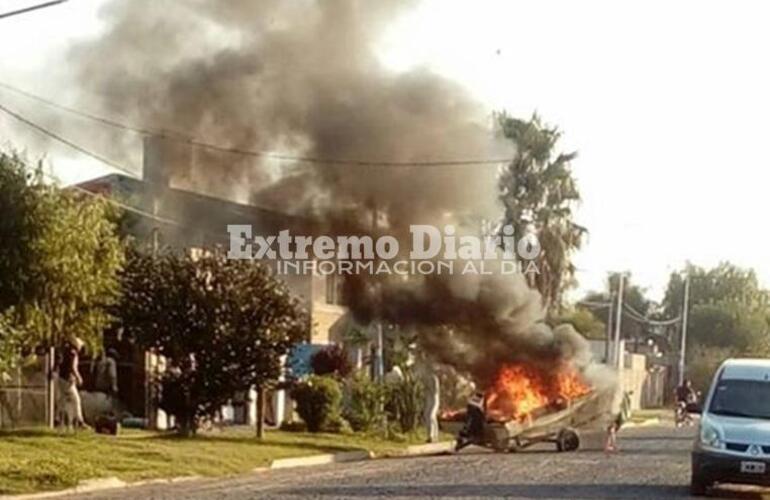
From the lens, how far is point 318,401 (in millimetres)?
32031

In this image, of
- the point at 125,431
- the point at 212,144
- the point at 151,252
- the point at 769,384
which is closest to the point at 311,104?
the point at 212,144

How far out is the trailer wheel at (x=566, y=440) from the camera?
31453 millimetres

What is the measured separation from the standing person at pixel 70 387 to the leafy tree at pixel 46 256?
0.70 m

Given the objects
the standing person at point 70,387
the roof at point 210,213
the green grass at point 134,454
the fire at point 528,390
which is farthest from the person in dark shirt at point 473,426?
the standing person at point 70,387

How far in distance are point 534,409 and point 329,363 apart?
259 inches

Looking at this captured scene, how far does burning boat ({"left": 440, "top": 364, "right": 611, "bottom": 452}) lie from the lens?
30.9 metres

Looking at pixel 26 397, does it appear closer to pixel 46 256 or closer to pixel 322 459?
pixel 46 256

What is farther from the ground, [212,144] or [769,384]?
[212,144]

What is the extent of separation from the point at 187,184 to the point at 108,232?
4.14m

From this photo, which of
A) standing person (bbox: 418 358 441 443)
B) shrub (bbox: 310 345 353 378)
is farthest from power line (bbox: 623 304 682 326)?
standing person (bbox: 418 358 441 443)

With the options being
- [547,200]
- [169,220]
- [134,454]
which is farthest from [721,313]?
[134,454]

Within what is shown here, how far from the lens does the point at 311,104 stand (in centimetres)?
3058

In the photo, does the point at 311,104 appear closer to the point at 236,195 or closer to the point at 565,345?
the point at 236,195

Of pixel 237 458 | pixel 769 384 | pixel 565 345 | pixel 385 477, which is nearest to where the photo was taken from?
pixel 769 384
